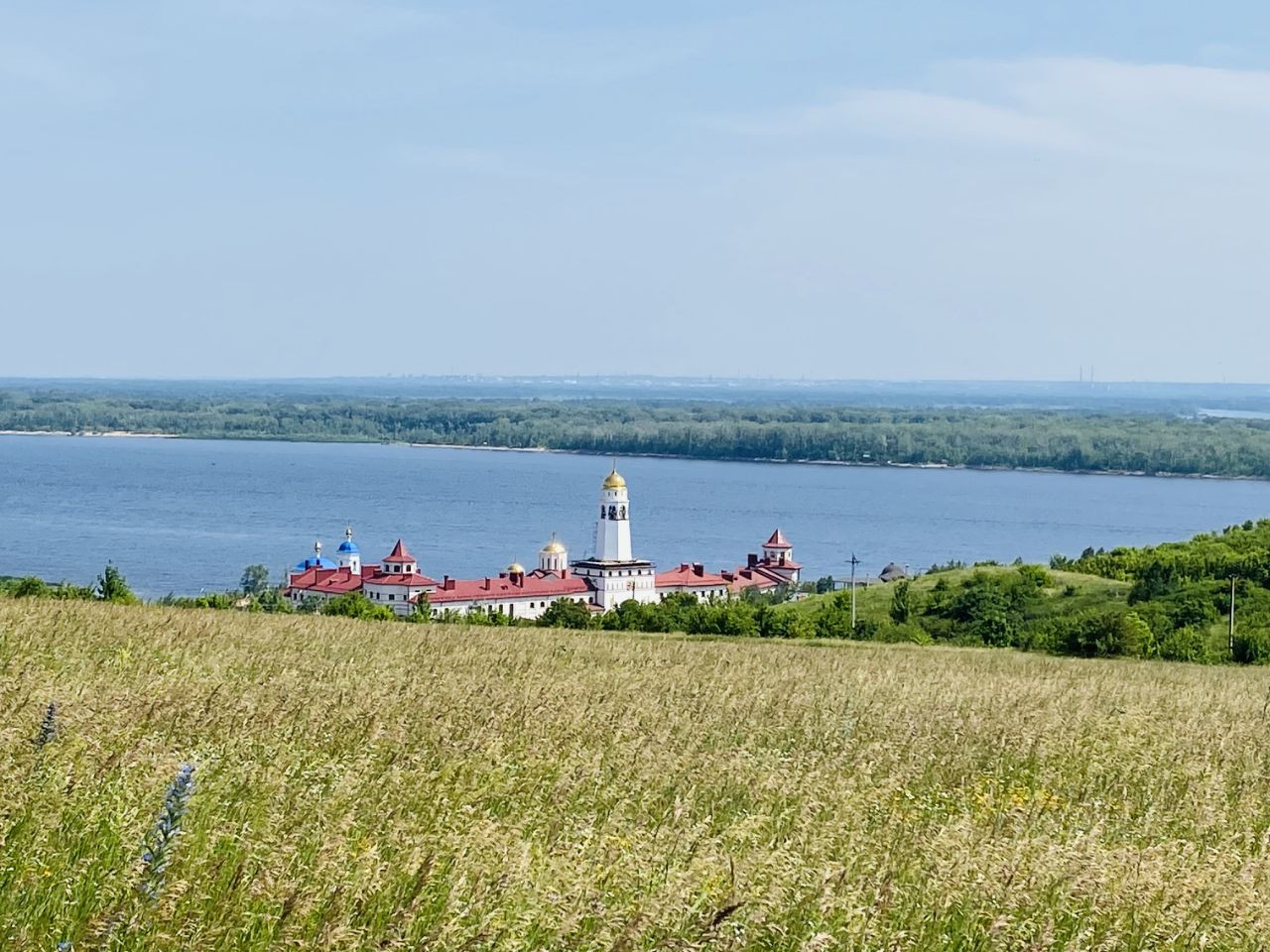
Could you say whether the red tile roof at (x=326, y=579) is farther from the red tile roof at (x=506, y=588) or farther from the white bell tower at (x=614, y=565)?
the white bell tower at (x=614, y=565)

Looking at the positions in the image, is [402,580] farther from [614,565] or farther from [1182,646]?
[1182,646]

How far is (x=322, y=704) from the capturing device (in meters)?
7.54

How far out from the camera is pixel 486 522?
144750 millimetres

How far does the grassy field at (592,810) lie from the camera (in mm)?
4426

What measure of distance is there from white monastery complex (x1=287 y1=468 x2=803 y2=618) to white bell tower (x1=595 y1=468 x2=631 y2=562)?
0.06 meters

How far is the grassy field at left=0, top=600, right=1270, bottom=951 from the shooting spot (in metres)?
4.43

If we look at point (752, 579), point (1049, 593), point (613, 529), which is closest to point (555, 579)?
point (613, 529)

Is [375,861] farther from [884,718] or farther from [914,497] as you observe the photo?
[914,497]

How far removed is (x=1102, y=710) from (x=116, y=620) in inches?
262

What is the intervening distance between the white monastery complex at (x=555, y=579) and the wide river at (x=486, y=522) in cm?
706

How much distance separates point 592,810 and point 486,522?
139 metres

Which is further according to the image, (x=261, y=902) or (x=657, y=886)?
(x=657, y=886)

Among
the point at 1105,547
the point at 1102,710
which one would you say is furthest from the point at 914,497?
the point at 1102,710

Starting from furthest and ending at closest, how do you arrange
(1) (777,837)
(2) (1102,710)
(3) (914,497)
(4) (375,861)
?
(3) (914,497) → (2) (1102,710) → (1) (777,837) → (4) (375,861)
